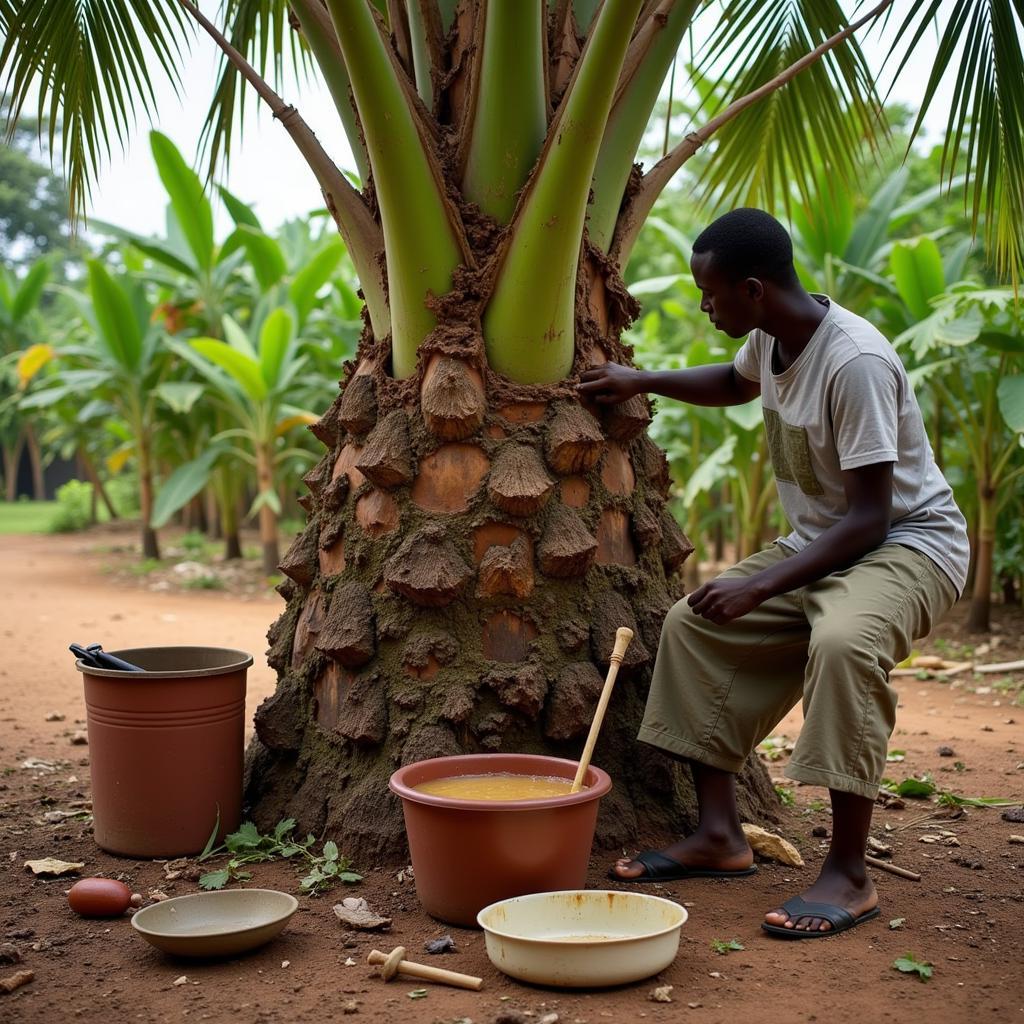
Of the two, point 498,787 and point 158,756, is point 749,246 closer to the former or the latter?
point 498,787

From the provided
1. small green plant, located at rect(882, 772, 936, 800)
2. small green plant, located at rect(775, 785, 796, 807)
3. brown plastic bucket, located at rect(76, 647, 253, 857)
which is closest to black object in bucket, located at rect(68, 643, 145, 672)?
brown plastic bucket, located at rect(76, 647, 253, 857)

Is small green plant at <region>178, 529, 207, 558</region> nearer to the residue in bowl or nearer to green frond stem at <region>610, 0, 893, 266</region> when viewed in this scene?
green frond stem at <region>610, 0, 893, 266</region>

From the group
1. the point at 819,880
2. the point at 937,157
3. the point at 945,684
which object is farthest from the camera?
the point at 937,157

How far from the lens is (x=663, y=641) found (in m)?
2.94

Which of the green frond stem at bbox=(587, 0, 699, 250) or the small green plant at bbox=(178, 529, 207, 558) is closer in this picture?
the green frond stem at bbox=(587, 0, 699, 250)

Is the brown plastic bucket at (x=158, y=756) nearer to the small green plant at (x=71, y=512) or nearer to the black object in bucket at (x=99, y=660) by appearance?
the black object in bucket at (x=99, y=660)

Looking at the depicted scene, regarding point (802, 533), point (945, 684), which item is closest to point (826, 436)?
point (802, 533)

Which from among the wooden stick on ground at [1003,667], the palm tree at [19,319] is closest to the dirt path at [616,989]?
the wooden stick on ground at [1003,667]

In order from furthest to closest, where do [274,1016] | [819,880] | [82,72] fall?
[82,72] → [819,880] → [274,1016]

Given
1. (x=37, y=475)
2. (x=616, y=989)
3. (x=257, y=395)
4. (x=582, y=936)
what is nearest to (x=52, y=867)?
(x=582, y=936)

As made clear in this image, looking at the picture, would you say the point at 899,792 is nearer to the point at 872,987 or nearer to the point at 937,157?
the point at 872,987

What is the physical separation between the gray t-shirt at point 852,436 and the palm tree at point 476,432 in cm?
48

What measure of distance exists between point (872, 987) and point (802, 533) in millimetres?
1125

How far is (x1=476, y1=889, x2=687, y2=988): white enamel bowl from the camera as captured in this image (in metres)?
2.15
